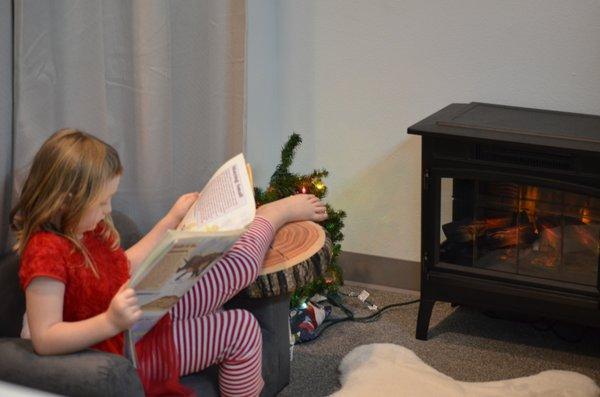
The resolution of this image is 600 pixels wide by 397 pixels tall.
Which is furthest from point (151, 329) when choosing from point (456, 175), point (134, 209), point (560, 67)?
point (560, 67)

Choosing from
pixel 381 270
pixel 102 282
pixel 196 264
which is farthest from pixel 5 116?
pixel 381 270

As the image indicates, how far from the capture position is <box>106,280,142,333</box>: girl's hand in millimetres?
1664

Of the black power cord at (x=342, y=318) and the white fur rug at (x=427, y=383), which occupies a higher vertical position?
the black power cord at (x=342, y=318)

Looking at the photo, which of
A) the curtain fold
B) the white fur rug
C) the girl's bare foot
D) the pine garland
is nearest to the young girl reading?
the girl's bare foot

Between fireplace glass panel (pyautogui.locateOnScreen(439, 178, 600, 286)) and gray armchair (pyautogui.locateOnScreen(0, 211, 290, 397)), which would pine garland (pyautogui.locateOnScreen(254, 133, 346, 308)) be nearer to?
fireplace glass panel (pyautogui.locateOnScreen(439, 178, 600, 286))

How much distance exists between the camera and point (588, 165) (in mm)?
2420

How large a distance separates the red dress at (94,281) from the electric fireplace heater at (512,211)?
3.24 feet

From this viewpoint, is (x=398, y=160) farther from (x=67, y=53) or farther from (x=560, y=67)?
(x=67, y=53)

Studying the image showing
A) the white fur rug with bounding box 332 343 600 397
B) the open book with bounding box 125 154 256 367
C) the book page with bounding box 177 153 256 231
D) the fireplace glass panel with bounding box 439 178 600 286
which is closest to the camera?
the open book with bounding box 125 154 256 367

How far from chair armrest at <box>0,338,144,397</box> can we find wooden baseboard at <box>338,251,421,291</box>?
5.03 ft

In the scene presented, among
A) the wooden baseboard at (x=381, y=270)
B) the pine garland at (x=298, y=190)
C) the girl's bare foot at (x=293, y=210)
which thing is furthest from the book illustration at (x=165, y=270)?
the wooden baseboard at (x=381, y=270)

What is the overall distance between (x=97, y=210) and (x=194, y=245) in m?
0.23

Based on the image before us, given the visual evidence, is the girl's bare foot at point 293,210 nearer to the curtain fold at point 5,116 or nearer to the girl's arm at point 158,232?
the girl's arm at point 158,232

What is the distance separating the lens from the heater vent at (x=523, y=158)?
2.45 meters
